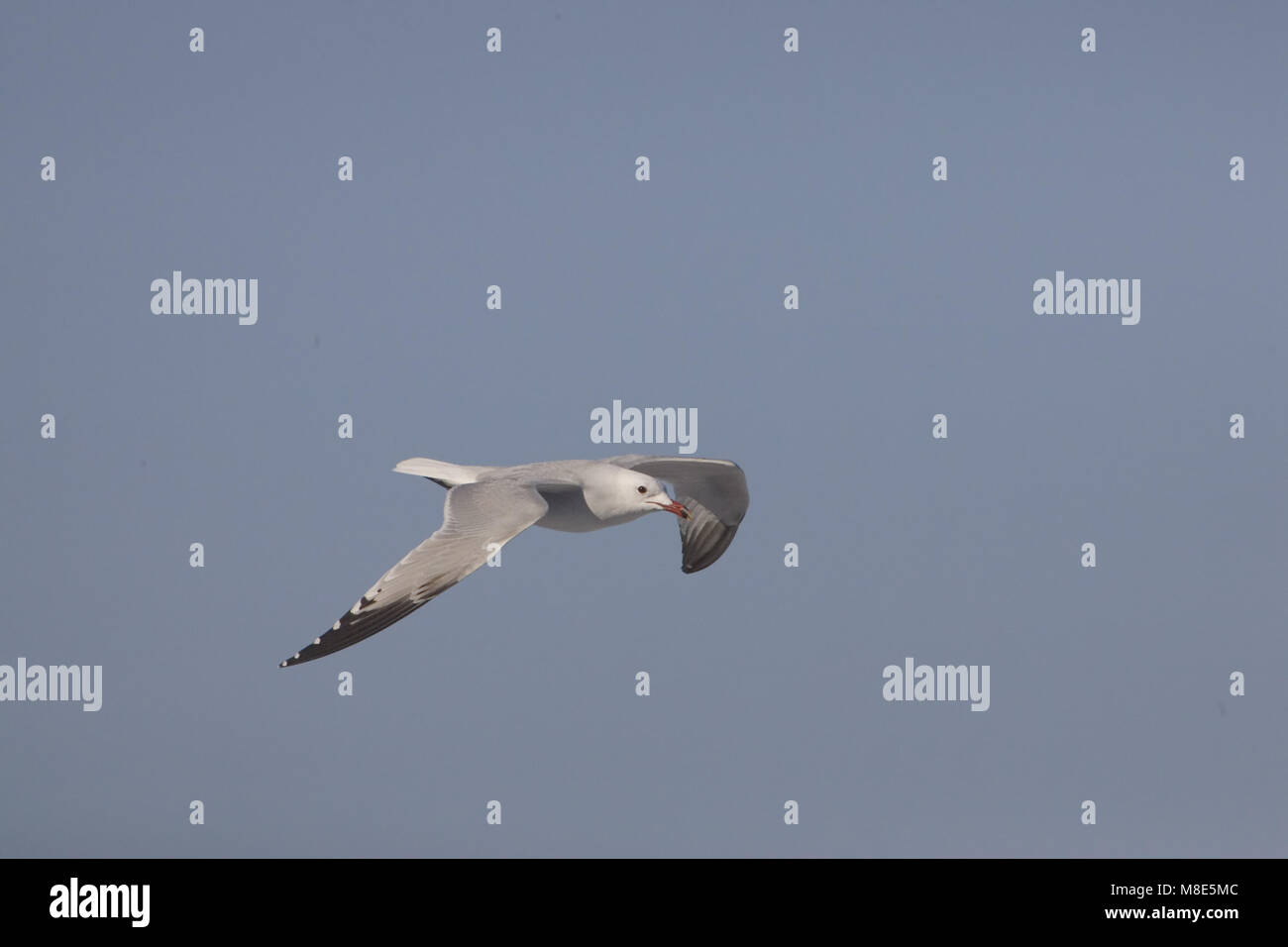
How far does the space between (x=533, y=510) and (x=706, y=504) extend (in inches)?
112

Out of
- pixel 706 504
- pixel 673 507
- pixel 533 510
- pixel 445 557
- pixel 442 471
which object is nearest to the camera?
pixel 445 557

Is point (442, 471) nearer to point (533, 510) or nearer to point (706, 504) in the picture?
point (533, 510)

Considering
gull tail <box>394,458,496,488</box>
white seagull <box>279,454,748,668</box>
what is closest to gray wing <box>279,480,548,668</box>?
white seagull <box>279,454,748,668</box>

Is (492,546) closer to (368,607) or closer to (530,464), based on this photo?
(368,607)

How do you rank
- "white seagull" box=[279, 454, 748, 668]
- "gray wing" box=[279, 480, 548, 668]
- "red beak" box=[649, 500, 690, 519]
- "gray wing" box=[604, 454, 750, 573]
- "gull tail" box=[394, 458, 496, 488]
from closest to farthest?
"gray wing" box=[279, 480, 548, 668] → "white seagull" box=[279, 454, 748, 668] → "red beak" box=[649, 500, 690, 519] → "gull tail" box=[394, 458, 496, 488] → "gray wing" box=[604, 454, 750, 573]

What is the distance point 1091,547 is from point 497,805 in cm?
549

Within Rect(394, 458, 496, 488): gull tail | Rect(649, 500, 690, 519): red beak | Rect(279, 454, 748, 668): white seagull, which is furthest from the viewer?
Rect(394, 458, 496, 488): gull tail

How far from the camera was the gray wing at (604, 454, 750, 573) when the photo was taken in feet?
36.5

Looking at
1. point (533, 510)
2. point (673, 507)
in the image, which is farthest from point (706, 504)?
point (533, 510)

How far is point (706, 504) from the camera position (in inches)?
455

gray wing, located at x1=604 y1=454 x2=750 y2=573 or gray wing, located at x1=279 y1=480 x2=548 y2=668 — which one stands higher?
gray wing, located at x1=604 y1=454 x2=750 y2=573

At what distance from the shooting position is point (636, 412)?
456 inches

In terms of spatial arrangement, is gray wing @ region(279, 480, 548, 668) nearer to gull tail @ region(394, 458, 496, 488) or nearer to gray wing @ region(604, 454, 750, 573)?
gull tail @ region(394, 458, 496, 488)
